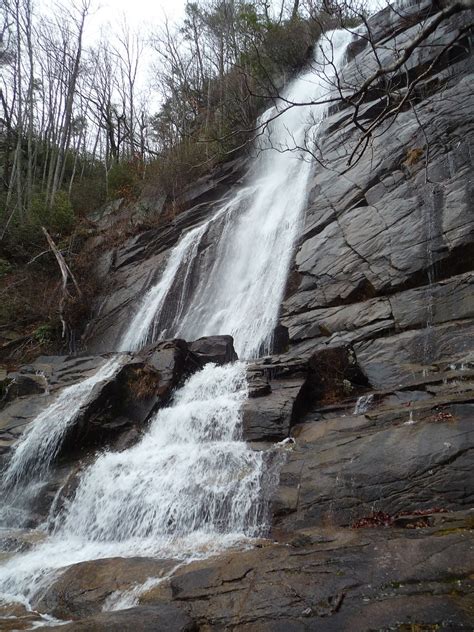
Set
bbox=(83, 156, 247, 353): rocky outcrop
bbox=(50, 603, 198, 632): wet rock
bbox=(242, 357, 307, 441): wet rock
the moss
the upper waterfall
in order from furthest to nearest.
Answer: bbox=(83, 156, 247, 353): rocky outcrop, the upper waterfall, the moss, bbox=(242, 357, 307, 441): wet rock, bbox=(50, 603, 198, 632): wet rock

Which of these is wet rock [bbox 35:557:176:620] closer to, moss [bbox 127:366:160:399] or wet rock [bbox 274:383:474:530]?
wet rock [bbox 274:383:474:530]

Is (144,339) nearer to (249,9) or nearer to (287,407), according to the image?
(287,407)

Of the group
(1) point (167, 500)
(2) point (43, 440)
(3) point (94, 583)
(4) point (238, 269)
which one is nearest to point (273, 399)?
(1) point (167, 500)

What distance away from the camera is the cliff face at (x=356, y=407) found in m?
3.44

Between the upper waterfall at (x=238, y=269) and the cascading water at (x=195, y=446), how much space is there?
0.04 metres

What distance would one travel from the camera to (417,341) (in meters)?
7.59

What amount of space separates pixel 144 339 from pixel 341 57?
43.2 feet

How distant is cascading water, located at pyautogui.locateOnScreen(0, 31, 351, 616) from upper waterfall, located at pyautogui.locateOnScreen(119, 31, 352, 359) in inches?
1.6

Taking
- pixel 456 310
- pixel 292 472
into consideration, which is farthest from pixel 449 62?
pixel 292 472

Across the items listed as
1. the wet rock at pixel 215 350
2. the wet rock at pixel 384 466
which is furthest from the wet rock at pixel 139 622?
the wet rock at pixel 215 350

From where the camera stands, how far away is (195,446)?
700cm

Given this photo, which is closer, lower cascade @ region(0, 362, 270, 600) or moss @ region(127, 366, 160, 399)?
lower cascade @ region(0, 362, 270, 600)

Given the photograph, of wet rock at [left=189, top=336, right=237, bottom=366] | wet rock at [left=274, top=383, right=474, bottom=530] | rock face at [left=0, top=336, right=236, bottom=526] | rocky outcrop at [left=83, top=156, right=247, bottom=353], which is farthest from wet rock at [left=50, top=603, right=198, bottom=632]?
rocky outcrop at [left=83, top=156, right=247, bottom=353]

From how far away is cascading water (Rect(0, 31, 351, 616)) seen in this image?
5621 millimetres
